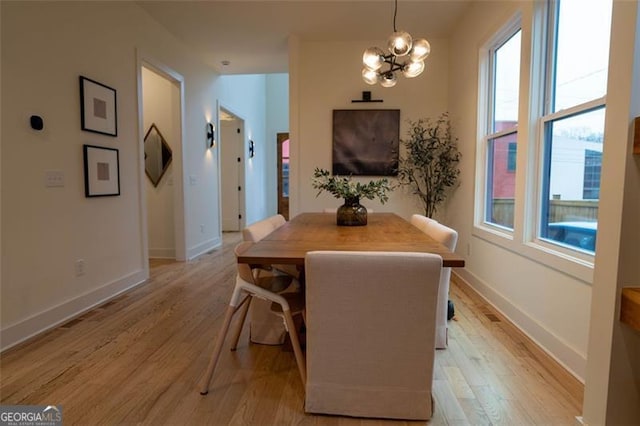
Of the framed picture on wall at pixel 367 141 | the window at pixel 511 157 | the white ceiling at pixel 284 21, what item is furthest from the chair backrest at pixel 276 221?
the white ceiling at pixel 284 21

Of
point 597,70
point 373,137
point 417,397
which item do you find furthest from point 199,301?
point 597,70

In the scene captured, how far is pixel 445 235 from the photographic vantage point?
1.75 metres

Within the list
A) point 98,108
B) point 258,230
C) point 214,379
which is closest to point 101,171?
point 98,108

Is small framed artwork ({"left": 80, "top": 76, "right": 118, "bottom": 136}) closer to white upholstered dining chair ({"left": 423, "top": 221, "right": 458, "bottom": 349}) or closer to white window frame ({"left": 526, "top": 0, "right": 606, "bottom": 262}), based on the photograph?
white upholstered dining chair ({"left": 423, "top": 221, "right": 458, "bottom": 349})

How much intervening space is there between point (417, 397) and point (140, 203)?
10.2 feet

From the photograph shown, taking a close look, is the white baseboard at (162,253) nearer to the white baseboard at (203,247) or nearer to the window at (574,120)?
the white baseboard at (203,247)

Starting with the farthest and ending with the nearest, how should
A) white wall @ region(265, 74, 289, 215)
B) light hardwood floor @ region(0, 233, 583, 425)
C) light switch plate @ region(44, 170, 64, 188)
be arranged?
white wall @ region(265, 74, 289, 215), light switch plate @ region(44, 170, 64, 188), light hardwood floor @ region(0, 233, 583, 425)

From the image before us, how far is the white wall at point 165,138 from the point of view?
4.19 m

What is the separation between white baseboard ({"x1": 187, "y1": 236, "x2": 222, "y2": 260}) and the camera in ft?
14.7

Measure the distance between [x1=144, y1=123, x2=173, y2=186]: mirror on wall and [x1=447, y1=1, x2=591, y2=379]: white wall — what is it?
3485 mm

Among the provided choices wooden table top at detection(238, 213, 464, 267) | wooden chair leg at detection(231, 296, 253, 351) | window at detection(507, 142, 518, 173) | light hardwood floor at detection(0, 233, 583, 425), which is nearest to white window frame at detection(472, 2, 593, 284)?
window at detection(507, 142, 518, 173)

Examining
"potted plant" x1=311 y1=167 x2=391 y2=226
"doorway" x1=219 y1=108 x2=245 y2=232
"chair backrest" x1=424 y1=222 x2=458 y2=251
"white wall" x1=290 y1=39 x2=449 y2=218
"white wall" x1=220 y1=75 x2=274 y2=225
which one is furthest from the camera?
"doorway" x1=219 y1=108 x2=245 y2=232

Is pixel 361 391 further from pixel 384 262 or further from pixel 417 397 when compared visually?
pixel 384 262

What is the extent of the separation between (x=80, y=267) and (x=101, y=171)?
78 cm
